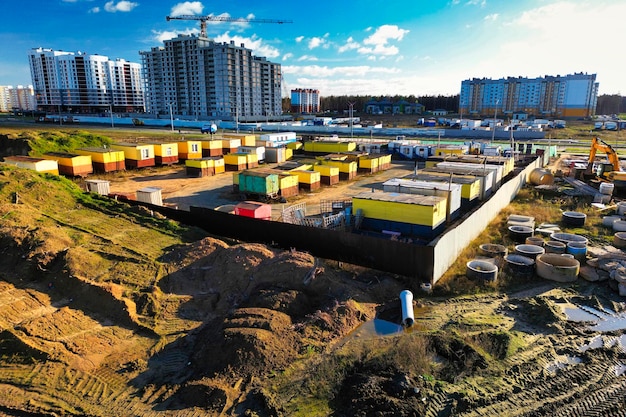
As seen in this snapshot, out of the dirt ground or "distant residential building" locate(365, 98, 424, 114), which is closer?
the dirt ground

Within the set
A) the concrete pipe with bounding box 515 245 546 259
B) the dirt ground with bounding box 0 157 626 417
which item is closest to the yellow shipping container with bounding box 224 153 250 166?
the dirt ground with bounding box 0 157 626 417

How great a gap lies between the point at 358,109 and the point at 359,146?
418ft

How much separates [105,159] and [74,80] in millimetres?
138089

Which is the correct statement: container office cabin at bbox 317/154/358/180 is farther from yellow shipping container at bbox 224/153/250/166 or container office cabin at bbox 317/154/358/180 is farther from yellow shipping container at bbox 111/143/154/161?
yellow shipping container at bbox 111/143/154/161

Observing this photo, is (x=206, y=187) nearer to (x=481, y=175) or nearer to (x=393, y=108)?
(x=481, y=175)

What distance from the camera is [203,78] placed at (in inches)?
4611

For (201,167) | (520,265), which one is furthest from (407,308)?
(201,167)

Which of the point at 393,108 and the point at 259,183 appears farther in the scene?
the point at 393,108

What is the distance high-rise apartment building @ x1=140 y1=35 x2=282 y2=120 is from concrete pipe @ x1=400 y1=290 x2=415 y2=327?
105094 mm

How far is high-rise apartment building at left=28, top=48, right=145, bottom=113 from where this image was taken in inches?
5930

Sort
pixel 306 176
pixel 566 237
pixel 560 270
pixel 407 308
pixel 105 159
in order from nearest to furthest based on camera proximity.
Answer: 1. pixel 407 308
2. pixel 560 270
3. pixel 566 237
4. pixel 306 176
5. pixel 105 159

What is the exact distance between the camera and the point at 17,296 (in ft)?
45.8

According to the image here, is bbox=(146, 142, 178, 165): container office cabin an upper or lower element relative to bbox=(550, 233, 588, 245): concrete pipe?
upper

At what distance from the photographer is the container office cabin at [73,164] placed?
1403 inches
